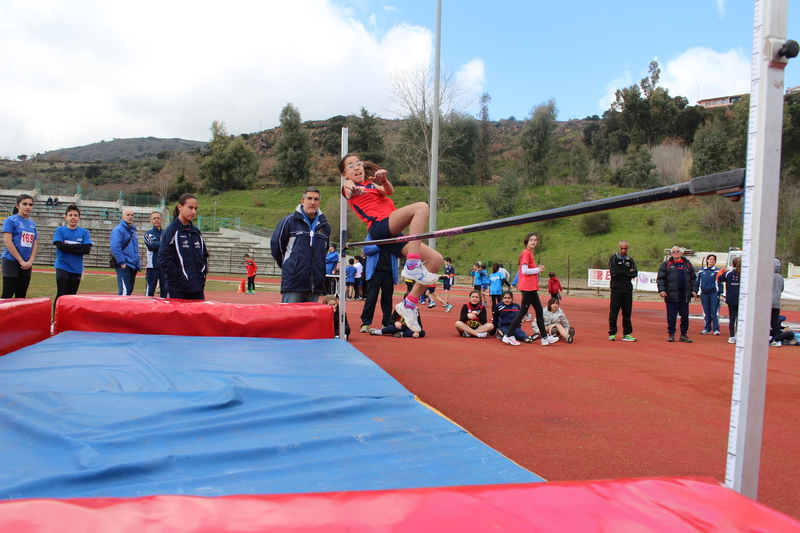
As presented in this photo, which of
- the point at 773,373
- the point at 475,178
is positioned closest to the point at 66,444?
the point at 773,373

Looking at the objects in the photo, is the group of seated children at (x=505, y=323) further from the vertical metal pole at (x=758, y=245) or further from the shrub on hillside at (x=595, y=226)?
the shrub on hillside at (x=595, y=226)

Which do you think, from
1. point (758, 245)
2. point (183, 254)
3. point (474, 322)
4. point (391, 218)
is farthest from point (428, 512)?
point (474, 322)

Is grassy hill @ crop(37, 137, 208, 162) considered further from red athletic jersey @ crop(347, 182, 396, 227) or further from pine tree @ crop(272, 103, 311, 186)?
red athletic jersey @ crop(347, 182, 396, 227)

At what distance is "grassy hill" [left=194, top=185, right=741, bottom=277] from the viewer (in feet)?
82.7

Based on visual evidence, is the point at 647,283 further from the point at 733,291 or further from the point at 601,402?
the point at 601,402

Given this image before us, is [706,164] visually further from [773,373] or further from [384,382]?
[384,382]

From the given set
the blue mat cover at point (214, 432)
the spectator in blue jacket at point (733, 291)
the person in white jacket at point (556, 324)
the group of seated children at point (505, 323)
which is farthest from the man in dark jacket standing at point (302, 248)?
the spectator in blue jacket at point (733, 291)

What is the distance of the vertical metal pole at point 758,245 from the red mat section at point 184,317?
12.3 feet

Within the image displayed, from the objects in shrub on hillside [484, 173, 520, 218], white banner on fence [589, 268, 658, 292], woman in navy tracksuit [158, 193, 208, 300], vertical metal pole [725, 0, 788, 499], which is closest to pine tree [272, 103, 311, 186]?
shrub on hillside [484, 173, 520, 218]

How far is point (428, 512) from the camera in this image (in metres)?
0.99

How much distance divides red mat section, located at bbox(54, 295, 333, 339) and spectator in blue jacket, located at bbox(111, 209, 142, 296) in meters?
2.44

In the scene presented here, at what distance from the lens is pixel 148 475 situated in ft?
5.25

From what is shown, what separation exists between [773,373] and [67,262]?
7959 mm

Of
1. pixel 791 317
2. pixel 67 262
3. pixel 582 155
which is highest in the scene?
pixel 582 155
